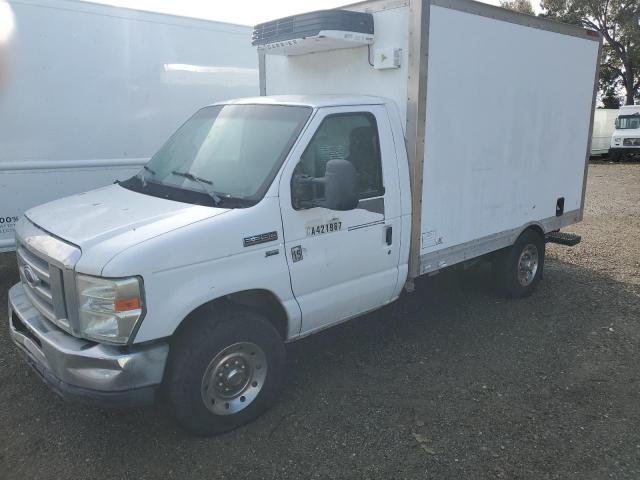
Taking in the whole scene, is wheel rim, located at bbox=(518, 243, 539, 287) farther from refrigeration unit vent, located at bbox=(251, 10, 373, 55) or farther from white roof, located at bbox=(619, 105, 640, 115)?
white roof, located at bbox=(619, 105, 640, 115)

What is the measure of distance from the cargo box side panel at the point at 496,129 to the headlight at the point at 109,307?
2.48m

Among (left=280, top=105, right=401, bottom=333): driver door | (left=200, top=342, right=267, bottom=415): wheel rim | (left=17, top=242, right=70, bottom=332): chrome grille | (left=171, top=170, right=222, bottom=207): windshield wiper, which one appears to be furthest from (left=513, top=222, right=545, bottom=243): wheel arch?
(left=17, top=242, right=70, bottom=332): chrome grille

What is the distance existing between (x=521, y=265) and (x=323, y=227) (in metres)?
3.17

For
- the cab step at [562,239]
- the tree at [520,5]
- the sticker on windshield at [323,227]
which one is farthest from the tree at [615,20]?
the sticker on windshield at [323,227]

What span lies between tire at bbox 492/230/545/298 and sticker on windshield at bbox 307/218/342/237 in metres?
2.69

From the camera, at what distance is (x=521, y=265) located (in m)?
6.12

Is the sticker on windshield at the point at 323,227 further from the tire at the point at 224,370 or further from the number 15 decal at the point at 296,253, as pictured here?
the tire at the point at 224,370

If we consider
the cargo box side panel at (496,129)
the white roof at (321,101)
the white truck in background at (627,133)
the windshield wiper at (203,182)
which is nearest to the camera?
the windshield wiper at (203,182)

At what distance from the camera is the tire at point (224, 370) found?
333cm

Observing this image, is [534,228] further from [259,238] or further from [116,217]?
[116,217]

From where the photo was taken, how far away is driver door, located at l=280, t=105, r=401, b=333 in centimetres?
375

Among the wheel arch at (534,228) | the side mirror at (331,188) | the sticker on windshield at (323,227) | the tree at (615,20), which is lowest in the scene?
the wheel arch at (534,228)

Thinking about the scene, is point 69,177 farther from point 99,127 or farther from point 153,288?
point 153,288

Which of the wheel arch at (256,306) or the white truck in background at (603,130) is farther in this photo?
the white truck in background at (603,130)
